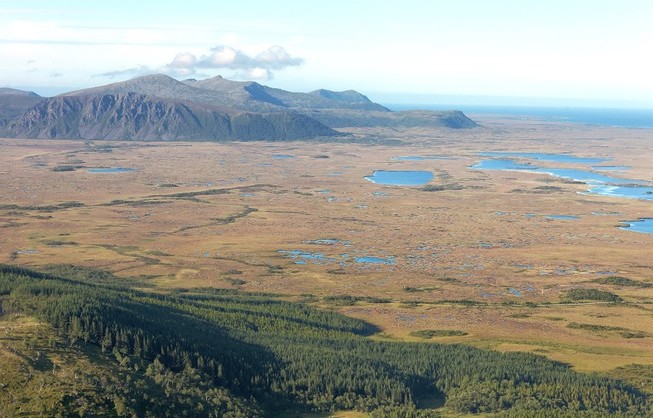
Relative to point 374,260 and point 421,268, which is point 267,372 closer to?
point 421,268

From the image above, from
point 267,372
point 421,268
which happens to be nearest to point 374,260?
point 421,268

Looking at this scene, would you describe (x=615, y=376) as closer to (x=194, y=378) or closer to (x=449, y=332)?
(x=449, y=332)

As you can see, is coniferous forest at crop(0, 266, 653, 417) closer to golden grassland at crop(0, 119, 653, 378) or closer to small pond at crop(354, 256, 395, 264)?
golden grassland at crop(0, 119, 653, 378)

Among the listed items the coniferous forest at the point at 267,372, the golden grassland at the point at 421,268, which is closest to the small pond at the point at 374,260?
the golden grassland at the point at 421,268

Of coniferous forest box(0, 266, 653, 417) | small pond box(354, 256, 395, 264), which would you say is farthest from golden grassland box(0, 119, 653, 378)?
coniferous forest box(0, 266, 653, 417)

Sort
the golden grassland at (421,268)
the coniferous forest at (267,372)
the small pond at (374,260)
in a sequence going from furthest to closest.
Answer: the small pond at (374,260)
the golden grassland at (421,268)
the coniferous forest at (267,372)

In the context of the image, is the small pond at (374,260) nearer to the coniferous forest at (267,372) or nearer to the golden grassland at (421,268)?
the golden grassland at (421,268)

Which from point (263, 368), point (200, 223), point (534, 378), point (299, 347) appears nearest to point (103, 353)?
point (263, 368)

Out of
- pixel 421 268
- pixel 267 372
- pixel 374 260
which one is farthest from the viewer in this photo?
pixel 374 260
